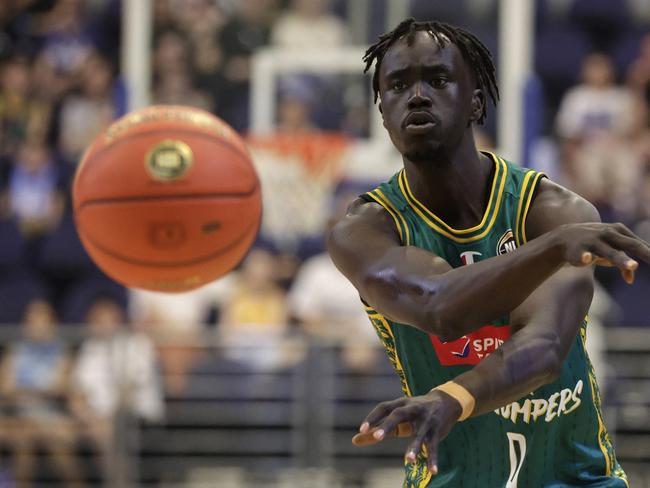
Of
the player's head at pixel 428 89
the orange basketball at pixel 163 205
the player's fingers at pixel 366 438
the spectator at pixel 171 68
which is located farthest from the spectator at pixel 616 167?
the player's fingers at pixel 366 438

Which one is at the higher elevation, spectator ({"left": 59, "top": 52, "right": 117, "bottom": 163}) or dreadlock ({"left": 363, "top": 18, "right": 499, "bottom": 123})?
spectator ({"left": 59, "top": 52, "right": 117, "bottom": 163})

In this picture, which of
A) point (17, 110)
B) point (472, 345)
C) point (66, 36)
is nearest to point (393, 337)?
point (472, 345)

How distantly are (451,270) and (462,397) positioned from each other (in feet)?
1.29

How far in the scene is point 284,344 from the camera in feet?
27.9

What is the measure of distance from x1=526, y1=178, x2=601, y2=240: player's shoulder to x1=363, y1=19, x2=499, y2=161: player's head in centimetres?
31

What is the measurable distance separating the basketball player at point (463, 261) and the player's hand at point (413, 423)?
36 cm

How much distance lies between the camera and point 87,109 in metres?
10.6

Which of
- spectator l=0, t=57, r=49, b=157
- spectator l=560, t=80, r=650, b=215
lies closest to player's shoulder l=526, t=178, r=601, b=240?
spectator l=560, t=80, r=650, b=215

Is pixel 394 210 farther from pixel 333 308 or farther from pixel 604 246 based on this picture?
pixel 333 308

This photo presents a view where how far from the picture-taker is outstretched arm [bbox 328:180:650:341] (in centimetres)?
263

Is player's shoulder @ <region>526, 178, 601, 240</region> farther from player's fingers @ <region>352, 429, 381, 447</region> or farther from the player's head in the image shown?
player's fingers @ <region>352, 429, 381, 447</region>

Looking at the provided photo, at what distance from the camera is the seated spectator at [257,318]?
28.4 ft

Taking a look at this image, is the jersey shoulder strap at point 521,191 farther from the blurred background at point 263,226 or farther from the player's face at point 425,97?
the blurred background at point 263,226

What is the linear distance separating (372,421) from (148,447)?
6.65 metres
